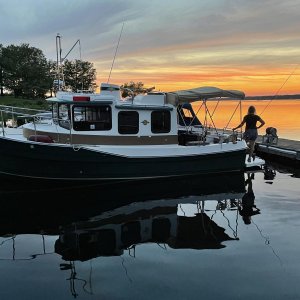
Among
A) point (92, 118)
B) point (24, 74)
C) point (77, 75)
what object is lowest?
point (92, 118)

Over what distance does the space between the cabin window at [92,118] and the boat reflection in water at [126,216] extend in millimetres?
2043

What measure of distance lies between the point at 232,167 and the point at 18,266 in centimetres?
958

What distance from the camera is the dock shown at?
16.5 meters

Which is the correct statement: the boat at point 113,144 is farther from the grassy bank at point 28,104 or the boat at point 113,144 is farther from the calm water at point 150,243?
the grassy bank at point 28,104

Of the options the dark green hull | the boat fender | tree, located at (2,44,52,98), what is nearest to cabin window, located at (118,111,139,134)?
the dark green hull

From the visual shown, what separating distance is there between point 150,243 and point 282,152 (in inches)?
449

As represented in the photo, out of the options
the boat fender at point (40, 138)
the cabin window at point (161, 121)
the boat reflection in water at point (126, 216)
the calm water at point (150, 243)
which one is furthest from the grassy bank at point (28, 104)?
the calm water at point (150, 243)

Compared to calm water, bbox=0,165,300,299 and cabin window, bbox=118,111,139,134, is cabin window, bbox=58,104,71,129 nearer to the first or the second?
cabin window, bbox=118,111,139,134

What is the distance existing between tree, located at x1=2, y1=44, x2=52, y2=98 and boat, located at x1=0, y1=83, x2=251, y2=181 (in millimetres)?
75150

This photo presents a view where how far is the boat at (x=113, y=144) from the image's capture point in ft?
37.8

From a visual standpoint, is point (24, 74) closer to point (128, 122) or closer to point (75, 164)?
point (128, 122)

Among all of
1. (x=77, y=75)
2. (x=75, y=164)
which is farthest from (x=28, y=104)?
(x=75, y=164)

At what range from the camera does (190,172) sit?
13.6 metres

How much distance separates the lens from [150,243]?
25.2 ft
